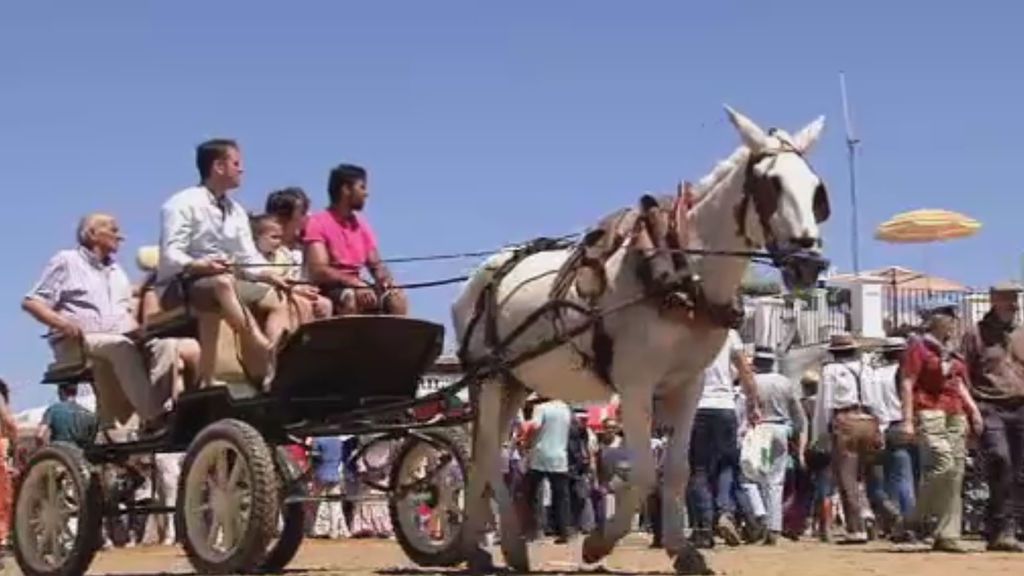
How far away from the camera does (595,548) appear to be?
37.2 ft

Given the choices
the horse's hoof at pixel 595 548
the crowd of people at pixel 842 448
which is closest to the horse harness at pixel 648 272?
the crowd of people at pixel 842 448

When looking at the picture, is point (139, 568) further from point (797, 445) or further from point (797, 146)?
point (797, 445)

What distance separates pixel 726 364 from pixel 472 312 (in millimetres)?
4705

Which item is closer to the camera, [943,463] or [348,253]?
[348,253]

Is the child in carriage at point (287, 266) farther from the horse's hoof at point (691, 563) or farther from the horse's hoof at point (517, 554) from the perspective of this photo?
the horse's hoof at point (691, 563)

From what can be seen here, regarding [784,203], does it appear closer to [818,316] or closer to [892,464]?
[892,464]

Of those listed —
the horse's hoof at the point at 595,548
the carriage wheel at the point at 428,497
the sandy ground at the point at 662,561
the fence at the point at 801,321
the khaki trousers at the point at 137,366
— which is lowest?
the sandy ground at the point at 662,561

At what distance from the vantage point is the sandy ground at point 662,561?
1212 cm

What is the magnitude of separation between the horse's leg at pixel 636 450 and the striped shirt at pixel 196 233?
106 inches

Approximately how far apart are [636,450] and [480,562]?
153cm

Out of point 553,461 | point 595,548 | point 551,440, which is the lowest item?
point 595,548

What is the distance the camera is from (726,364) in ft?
54.5

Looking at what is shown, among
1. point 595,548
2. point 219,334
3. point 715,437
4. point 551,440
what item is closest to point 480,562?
point 595,548

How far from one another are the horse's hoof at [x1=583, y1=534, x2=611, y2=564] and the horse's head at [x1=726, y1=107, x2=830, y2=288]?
2.03 meters
